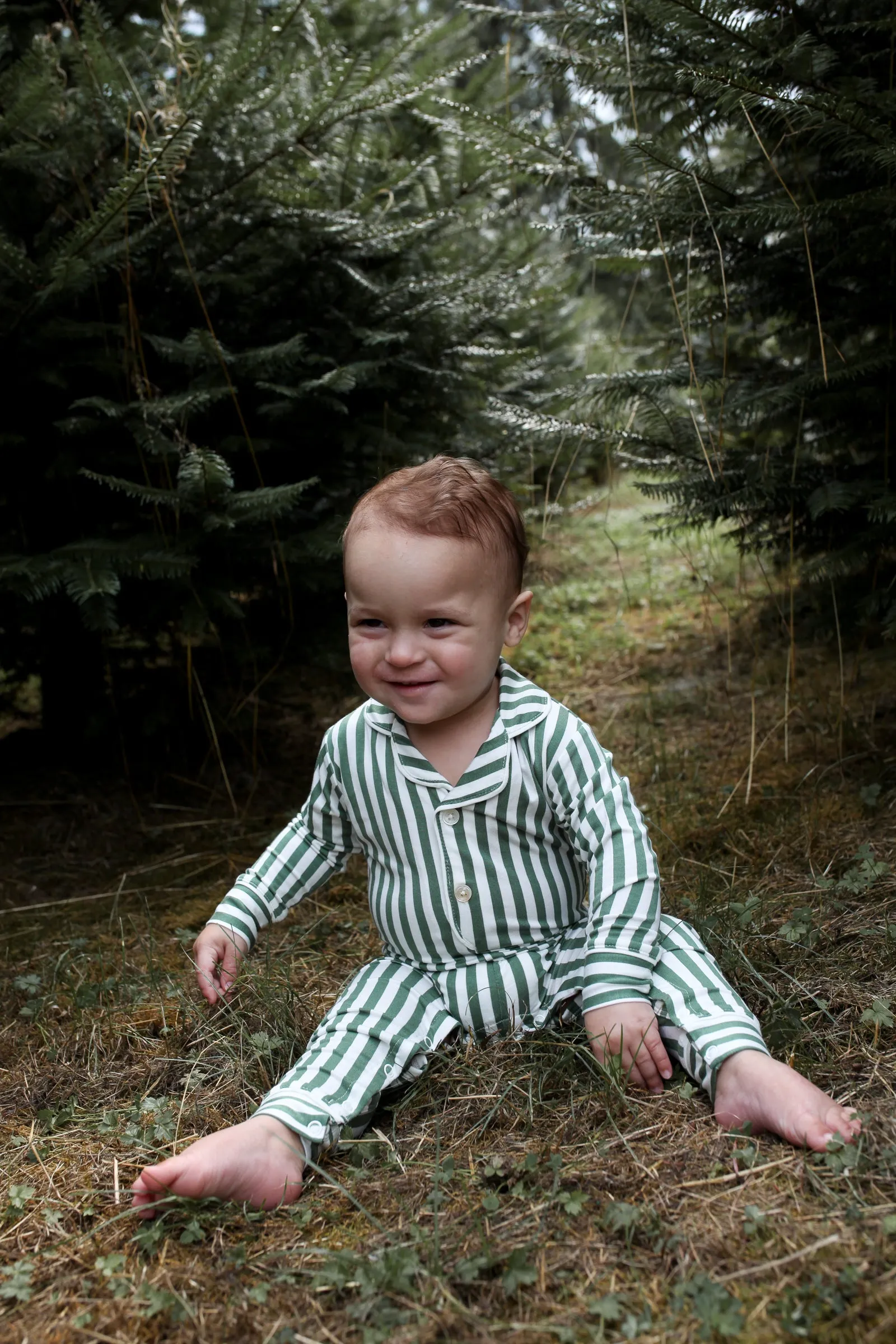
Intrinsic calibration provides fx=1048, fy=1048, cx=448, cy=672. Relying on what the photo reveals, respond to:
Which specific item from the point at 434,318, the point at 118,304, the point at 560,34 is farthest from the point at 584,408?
the point at 118,304

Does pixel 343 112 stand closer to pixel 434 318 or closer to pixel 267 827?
pixel 434 318

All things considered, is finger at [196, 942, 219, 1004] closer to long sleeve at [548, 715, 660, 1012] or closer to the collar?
the collar

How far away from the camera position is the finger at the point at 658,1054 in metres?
1.75

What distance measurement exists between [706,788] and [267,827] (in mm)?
1381

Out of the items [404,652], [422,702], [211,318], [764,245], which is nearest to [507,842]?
[422,702]

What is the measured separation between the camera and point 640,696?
13.4 feet

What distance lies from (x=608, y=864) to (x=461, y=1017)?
16.3 inches

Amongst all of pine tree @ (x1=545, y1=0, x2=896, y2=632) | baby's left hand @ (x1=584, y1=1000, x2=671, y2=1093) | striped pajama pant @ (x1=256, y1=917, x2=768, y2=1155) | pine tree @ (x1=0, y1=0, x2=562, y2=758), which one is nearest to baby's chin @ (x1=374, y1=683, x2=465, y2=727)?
striped pajama pant @ (x1=256, y1=917, x2=768, y2=1155)

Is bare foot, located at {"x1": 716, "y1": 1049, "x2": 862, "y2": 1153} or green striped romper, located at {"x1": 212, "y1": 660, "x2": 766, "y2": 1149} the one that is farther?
green striped romper, located at {"x1": 212, "y1": 660, "x2": 766, "y2": 1149}

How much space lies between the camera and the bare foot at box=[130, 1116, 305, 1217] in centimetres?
153

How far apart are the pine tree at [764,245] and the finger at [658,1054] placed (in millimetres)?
1211

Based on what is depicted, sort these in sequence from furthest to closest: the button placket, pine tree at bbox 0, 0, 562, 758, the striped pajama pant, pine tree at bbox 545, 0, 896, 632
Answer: pine tree at bbox 0, 0, 562, 758 → pine tree at bbox 545, 0, 896, 632 → the button placket → the striped pajama pant

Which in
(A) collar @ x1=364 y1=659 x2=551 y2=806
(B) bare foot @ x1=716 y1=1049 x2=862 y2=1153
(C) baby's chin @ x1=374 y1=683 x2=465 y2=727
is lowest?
(B) bare foot @ x1=716 y1=1049 x2=862 y2=1153

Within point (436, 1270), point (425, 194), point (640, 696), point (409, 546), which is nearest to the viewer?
point (436, 1270)
